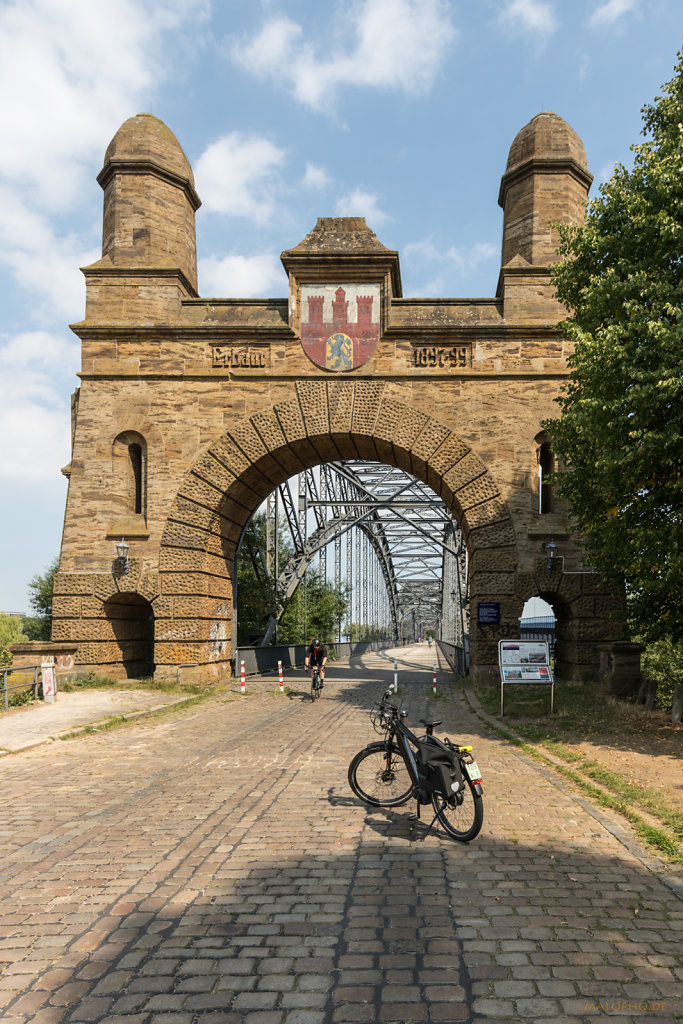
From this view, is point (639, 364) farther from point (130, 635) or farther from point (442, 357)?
point (130, 635)

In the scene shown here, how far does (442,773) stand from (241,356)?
1385 centimetres

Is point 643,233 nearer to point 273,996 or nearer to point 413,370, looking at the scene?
point 413,370

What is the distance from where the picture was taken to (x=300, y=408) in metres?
17.6

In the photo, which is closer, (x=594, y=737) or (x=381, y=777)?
(x=381, y=777)

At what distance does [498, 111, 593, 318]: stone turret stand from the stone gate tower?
55mm

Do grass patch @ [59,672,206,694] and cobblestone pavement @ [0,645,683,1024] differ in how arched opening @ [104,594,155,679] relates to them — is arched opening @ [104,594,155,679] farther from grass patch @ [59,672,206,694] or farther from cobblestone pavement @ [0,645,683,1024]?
cobblestone pavement @ [0,645,683,1024]

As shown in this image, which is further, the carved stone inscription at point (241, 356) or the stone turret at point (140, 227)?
the stone turret at point (140, 227)

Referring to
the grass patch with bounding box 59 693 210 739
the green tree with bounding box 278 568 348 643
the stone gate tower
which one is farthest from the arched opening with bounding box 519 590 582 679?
the green tree with bounding box 278 568 348 643

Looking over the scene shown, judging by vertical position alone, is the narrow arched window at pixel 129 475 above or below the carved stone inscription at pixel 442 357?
below

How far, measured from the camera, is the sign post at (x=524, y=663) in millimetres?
12508

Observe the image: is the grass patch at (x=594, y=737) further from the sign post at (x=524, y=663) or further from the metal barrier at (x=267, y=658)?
the metal barrier at (x=267, y=658)

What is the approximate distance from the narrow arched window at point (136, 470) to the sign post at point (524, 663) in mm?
10190

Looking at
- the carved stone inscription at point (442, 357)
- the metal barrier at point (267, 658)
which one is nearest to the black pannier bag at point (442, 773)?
the carved stone inscription at point (442, 357)

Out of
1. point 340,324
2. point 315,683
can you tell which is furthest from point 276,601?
point 340,324
